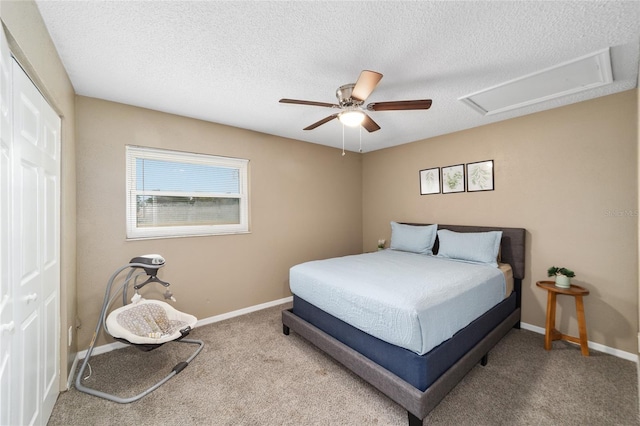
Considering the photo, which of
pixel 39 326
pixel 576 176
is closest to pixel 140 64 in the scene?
pixel 39 326

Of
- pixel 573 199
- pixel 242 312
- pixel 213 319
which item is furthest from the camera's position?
pixel 242 312

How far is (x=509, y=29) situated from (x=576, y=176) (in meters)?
2.00

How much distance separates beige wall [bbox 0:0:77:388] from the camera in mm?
1249

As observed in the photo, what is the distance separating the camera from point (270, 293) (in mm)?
3793

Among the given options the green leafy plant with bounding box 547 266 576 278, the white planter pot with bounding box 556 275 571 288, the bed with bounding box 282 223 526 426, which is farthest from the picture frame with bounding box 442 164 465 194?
the white planter pot with bounding box 556 275 571 288

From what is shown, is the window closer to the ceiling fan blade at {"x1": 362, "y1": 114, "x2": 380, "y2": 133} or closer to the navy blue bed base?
the navy blue bed base

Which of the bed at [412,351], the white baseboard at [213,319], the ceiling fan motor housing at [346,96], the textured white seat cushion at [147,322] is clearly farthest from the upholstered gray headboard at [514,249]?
the textured white seat cushion at [147,322]

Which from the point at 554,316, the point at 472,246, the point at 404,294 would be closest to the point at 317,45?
the point at 404,294

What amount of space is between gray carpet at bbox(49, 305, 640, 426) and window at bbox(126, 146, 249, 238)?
132cm

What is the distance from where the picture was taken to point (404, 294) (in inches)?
76.8

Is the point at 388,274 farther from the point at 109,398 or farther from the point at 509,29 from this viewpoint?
the point at 109,398

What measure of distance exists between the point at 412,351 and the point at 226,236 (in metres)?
2.55

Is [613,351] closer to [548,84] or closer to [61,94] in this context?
[548,84]

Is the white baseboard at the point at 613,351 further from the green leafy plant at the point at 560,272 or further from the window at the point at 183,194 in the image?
the window at the point at 183,194
